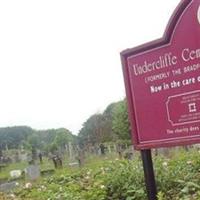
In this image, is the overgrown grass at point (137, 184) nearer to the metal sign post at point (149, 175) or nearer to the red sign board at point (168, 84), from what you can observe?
the metal sign post at point (149, 175)

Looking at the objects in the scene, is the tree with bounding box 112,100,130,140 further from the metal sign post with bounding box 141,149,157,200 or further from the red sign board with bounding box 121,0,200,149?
the red sign board with bounding box 121,0,200,149

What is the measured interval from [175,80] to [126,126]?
3899cm

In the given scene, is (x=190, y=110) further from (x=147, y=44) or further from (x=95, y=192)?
(x=95, y=192)

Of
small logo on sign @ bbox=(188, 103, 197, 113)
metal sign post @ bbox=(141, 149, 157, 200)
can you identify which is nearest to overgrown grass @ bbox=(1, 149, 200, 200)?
metal sign post @ bbox=(141, 149, 157, 200)

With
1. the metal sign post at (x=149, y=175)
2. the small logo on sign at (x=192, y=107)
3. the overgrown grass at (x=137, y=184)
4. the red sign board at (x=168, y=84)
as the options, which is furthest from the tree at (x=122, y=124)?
the small logo on sign at (x=192, y=107)

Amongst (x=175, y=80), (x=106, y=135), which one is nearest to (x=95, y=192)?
(x=175, y=80)

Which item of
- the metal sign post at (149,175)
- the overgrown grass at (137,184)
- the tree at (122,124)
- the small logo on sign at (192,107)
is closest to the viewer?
the small logo on sign at (192,107)

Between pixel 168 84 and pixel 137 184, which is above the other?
pixel 168 84

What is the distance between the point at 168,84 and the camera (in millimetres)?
5508

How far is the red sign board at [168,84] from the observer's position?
5289mm

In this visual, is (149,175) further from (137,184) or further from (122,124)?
(122,124)

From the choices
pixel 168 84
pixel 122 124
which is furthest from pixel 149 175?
pixel 122 124

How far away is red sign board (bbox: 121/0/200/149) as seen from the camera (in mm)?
5289

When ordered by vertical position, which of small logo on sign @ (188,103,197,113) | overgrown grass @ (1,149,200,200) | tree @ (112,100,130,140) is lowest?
overgrown grass @ (1,149,200,200)
